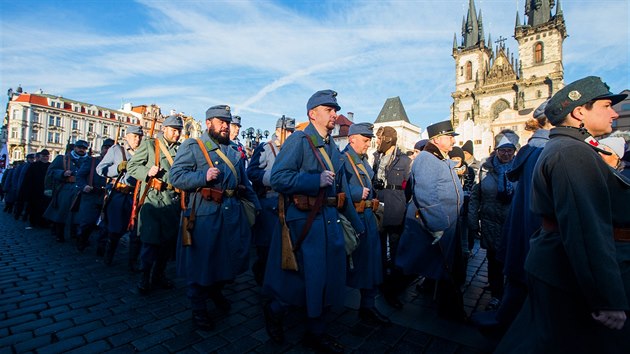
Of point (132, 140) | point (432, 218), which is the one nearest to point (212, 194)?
point (432, 218)

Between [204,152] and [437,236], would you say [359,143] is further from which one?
[204,152]

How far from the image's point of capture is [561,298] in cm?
169

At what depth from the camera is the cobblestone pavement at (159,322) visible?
108 inches

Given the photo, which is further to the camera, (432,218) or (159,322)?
(432,218)

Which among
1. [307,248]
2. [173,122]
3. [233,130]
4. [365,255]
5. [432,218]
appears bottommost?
[365,255]

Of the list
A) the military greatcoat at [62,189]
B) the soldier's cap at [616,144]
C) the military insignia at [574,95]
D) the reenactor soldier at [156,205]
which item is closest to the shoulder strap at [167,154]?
the reenactor soldier at [156,205]

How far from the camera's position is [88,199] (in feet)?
20.6

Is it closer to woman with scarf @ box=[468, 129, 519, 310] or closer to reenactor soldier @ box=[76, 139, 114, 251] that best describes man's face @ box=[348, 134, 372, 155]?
woman with scarf @ box=[468, 129, 519, 310]

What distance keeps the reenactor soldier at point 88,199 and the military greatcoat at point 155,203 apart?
2.42 metres

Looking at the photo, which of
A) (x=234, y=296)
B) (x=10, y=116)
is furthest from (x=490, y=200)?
(x=10, y=116)

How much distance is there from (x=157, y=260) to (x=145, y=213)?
0.67 metres

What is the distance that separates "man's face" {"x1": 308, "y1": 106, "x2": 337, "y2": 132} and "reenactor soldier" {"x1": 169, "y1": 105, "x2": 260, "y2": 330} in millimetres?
1109

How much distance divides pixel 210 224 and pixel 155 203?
5.08 feet

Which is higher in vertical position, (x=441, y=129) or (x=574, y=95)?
(x=441, y=129)
